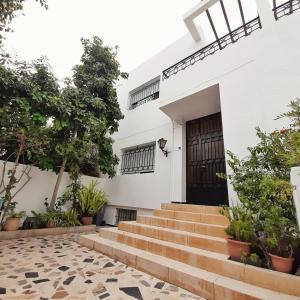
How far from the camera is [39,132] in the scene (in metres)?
5.21

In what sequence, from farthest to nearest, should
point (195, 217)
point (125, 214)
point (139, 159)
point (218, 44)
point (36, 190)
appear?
point (139, 159) → point (125, 214) → point (36, 190) → point (218, 44) → point (195, 217)

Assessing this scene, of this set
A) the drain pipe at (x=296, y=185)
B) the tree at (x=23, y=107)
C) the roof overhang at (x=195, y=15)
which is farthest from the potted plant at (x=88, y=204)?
the roof overhang at (x=195, y=15)

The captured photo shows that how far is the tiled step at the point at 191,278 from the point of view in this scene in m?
2.05

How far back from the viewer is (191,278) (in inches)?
94.3

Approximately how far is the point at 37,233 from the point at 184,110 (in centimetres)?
539

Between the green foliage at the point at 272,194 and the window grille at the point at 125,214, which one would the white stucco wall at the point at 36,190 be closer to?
the window grille at the point at 125,214

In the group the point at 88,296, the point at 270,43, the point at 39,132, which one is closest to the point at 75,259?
the point at 88,296

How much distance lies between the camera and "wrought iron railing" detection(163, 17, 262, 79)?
4577mm

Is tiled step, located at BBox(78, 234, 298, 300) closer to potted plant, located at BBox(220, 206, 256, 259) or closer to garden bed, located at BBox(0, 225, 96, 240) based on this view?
potted plant, located at BBox(220, 206, 256, 259)

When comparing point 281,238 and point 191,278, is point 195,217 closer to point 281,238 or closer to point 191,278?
point 191,278

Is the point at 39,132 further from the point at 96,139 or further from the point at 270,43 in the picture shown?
the point at 270,43

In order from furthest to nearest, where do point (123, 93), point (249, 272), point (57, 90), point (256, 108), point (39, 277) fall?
point (123, 93) → point (57, 90) → point (256, 108) → point (39, 277) → point (249, 272)

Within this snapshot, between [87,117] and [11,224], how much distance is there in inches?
141

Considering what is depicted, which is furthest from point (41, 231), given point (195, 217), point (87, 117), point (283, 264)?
point (283, 264)
